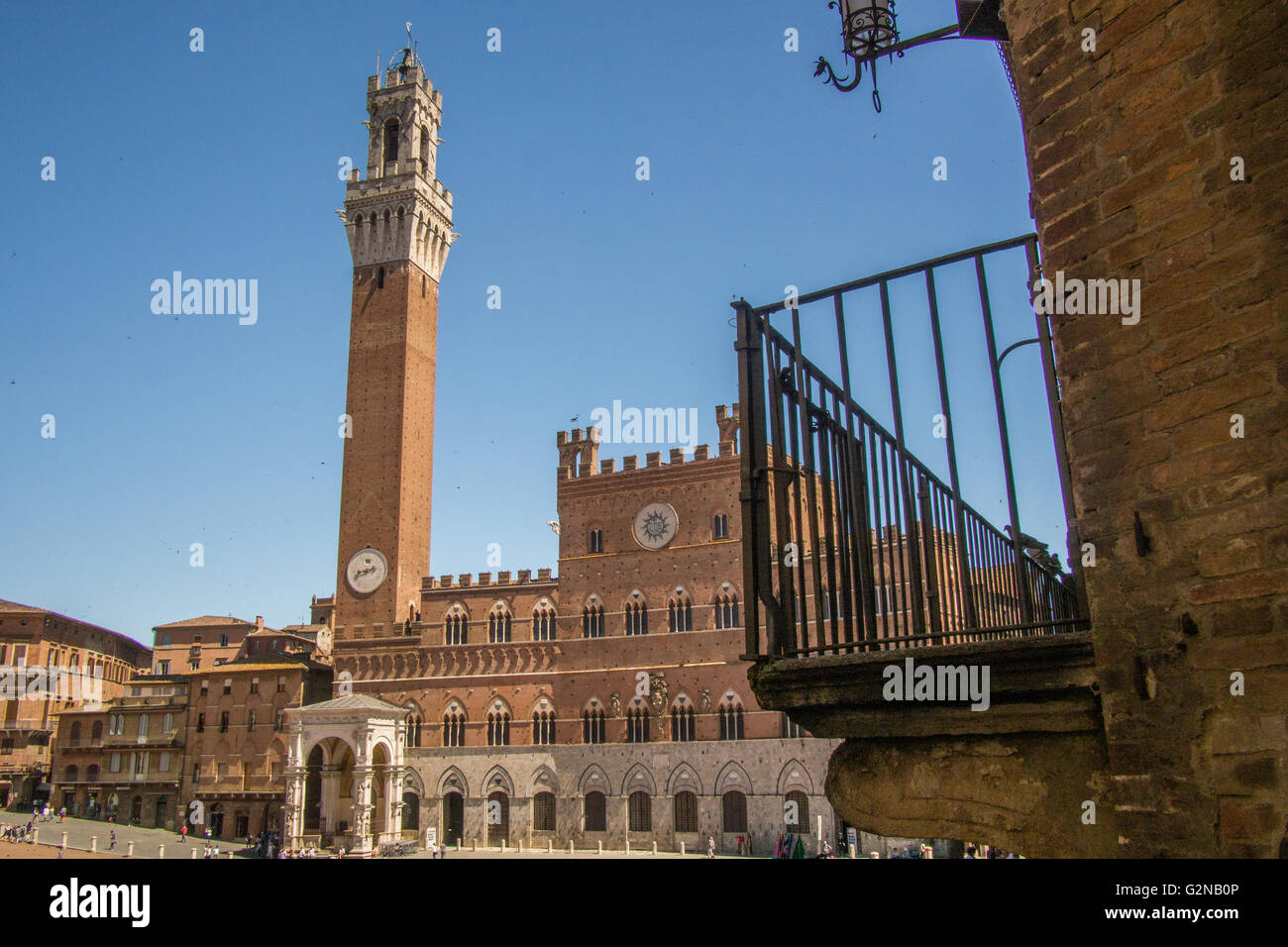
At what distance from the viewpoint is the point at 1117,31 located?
10.0 ft

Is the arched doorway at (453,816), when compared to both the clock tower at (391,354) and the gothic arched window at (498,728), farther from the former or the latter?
the clock tower at (391,354)

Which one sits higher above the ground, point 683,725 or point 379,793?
point 683,725

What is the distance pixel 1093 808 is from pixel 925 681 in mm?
598

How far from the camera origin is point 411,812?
1428 inches

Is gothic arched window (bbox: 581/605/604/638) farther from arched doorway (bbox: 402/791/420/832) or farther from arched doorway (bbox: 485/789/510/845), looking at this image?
arched doorway (bbox: 402/791/420/832)

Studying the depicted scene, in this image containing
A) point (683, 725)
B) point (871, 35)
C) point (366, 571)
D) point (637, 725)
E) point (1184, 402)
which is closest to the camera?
point (1184, 402)

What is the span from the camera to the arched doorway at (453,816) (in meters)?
35.6

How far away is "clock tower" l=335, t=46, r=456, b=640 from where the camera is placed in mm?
40562

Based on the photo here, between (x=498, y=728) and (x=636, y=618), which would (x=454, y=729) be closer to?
(x=498, y=728)

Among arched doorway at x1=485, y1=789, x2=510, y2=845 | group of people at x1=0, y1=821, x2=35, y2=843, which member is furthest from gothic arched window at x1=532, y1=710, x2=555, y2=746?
group of people at x1=0, y1=821, x2=35, y2=843

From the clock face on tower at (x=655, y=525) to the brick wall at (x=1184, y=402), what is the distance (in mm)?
32637

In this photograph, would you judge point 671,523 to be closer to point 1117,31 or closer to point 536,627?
point 536,627

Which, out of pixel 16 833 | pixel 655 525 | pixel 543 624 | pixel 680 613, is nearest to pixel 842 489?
pixel 680 613

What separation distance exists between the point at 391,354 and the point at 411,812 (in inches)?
803
